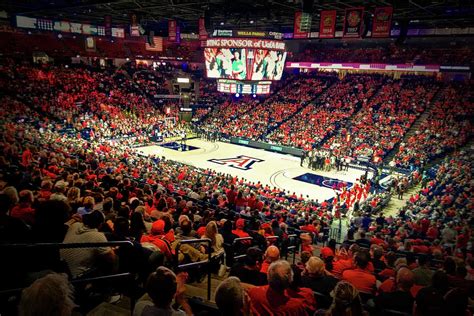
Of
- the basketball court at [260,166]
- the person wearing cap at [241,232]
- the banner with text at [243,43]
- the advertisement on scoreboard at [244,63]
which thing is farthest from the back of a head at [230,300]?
the advertisement on scoreboard at [244,63]

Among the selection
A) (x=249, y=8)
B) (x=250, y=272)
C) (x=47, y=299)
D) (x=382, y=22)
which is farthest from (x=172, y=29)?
(x=47, y=299)

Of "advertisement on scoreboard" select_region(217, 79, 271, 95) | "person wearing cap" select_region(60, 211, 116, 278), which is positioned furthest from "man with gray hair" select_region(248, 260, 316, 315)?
"advertisement on scoreboard" select_region(217, 79, 271, 95)

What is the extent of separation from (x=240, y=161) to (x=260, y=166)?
2.04 metres

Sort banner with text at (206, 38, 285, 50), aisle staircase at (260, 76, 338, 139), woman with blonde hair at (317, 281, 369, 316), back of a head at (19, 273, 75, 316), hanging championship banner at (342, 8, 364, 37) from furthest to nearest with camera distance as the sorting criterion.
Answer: aisle staircase at (260, 76, 338, 139)
banner with text at (206, 38, 285, 50)
hanging championship banner at (342, 8, 364, 37)
woman with blonde hair at (317, 281, 369, 316)
back of a head at (19, 273, 75, 316)

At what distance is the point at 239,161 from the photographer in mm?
28906

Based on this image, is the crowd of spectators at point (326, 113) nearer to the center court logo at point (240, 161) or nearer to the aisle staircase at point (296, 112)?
the aisle staircase at point (296, 112)

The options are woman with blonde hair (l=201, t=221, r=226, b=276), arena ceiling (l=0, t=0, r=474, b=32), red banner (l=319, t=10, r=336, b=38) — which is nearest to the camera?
woman with blonde hair (l=201, t=221, r=226, b=276)

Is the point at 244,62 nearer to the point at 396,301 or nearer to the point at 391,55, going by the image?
the point at 391,55

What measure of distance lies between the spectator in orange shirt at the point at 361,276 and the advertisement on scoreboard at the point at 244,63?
2249 cm

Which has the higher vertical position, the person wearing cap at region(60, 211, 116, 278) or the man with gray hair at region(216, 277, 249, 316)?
the man with gray hair at region(216, 277, 249, 316)

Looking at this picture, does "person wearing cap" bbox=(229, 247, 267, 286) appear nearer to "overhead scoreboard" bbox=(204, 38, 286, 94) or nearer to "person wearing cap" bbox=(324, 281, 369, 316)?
"person wearing cap" bbox=(324, 281, 369, 316)

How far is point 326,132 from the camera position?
32.2 metres

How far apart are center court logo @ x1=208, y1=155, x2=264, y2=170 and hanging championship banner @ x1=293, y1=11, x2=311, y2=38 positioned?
12.0m

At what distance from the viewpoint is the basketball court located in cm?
2353
